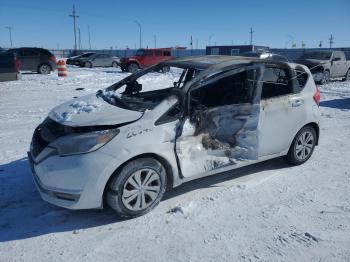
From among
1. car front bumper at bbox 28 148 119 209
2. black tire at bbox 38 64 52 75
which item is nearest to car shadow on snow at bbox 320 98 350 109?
car front bumper at bbox 28 148 119 209

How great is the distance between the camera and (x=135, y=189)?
387 centimetres

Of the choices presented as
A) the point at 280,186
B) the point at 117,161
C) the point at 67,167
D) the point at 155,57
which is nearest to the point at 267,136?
the point at 280,186

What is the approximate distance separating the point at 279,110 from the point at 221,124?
3.27 feet

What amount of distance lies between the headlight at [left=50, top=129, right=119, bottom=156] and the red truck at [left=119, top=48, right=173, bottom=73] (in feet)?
71.2

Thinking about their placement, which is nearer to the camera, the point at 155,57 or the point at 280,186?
the point at 280,186

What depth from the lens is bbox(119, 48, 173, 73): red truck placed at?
82.4 ft

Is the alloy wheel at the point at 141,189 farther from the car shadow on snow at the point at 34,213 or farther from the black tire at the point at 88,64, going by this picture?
the black tire at the point at 88,64

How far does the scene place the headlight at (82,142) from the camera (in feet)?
11.8

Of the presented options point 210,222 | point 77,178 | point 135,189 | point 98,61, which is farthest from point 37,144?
point 98,61

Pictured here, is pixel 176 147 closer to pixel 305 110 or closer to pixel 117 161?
pixel 117 161

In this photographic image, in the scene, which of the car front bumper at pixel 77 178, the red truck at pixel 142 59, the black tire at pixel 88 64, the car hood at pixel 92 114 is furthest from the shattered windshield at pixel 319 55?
the black tire at pixel 88 64

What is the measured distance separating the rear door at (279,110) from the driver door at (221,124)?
0.17 metres

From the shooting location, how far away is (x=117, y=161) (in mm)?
3639

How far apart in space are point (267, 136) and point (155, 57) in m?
23.0
